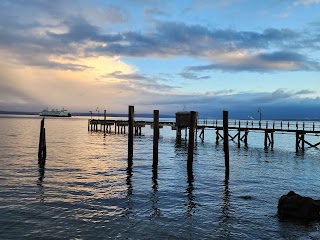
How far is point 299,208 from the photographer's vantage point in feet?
44.6

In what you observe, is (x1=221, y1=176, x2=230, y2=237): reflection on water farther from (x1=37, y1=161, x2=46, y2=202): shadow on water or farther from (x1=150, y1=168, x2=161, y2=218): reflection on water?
(x1=37, y1=161, x2=46, y2=202): shadow on water

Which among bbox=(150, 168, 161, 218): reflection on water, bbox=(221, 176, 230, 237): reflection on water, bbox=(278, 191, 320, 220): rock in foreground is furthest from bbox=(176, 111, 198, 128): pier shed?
bbox=(278, 191, 320, 220): rock in foreground

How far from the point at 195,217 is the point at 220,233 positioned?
1.91 metres

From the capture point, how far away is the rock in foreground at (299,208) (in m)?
13.4

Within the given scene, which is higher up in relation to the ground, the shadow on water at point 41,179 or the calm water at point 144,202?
the shadow on water at point 41,179

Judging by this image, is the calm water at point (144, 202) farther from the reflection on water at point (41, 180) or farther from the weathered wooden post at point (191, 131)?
the weathered wooden post at point (191, 131)

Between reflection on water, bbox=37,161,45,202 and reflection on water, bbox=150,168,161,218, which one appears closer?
reflection on water, bbox=150,168,161,218

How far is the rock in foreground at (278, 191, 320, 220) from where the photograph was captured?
13.4 meters

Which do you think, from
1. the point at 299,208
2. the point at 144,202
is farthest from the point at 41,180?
the point at 299,208

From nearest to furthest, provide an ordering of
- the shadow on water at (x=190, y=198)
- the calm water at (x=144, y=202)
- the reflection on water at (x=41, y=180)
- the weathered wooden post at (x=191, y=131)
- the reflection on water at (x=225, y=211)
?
the calm water at (x=144, y=202) < the reflection on water at (x=225, y=211) < the shadow on water at (x=190, y=198) < the reflection on water at (x=41, y=180) < the weathered wooden post at (x=191, y=131)

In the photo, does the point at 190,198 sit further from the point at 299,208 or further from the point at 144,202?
the point at 299,208

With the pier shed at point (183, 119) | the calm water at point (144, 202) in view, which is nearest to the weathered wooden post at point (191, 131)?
the calm water at point (144, 202)

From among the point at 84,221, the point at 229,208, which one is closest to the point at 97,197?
the point at 84,221

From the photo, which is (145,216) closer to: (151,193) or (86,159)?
(151,193)
